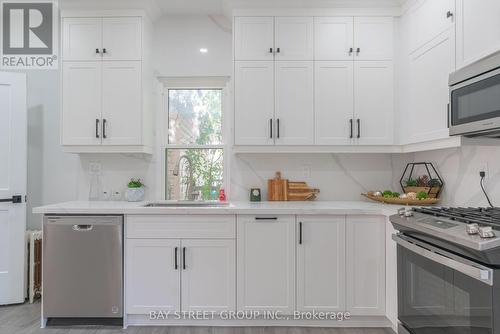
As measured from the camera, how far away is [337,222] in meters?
2.62

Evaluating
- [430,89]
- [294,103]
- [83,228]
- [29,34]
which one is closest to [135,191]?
[83,228]

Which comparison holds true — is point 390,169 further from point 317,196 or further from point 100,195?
point 100,195

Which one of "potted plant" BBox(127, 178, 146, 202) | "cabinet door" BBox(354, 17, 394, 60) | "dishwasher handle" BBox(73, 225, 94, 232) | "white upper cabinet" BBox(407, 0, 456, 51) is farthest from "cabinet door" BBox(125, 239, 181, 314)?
"white upper cabinet" BBox(407, 0, 456, 51)

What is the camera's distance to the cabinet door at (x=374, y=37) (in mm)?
2963

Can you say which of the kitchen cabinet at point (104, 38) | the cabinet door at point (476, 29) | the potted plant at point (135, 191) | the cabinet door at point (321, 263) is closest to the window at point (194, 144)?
the potted plant at point (135, 191)

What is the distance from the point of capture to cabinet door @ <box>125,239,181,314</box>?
2.64m

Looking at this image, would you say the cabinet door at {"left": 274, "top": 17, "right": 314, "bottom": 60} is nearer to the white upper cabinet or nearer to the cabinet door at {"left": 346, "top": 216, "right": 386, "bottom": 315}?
the white upper cabinet

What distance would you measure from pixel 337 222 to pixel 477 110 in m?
1.19

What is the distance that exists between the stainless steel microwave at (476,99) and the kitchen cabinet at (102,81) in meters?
2.32

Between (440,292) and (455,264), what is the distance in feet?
0.74

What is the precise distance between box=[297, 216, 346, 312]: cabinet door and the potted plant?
1496mm

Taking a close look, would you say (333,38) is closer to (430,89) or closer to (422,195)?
(430,89)

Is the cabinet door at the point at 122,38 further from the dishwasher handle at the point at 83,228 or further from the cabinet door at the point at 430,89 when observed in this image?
the cabinet door at the point at 430,89

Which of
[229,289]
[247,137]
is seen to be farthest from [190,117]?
[229,289]
